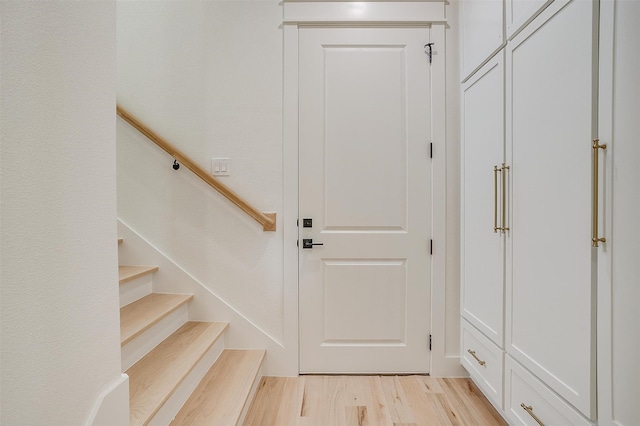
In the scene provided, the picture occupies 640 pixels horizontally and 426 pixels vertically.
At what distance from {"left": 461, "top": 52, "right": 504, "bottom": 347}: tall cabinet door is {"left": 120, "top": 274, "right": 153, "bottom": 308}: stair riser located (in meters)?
2.00

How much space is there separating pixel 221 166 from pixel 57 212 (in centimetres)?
140

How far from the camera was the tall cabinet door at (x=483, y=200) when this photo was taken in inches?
65.9

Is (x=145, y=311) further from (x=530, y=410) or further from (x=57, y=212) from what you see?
(x=530, y=410)

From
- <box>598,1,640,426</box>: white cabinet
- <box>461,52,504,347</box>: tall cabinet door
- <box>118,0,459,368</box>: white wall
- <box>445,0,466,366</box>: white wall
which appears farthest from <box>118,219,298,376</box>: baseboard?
<box>598,1,640,426</box>: white cabinet

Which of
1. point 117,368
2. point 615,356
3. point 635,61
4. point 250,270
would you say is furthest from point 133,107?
point 615,356

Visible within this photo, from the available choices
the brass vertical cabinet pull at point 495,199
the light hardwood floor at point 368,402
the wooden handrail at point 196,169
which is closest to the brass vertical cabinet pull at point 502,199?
the brass vertical cabinet pull at point 495,199

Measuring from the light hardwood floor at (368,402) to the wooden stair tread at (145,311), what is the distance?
0.71 meters

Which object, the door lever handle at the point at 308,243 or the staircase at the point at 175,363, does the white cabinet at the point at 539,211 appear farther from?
the staircase at the point at 175,363

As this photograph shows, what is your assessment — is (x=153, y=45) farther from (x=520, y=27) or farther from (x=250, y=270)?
(x=520, y=27)

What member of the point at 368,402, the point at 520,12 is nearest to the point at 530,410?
the point at 368,402

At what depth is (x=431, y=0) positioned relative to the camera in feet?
7.18

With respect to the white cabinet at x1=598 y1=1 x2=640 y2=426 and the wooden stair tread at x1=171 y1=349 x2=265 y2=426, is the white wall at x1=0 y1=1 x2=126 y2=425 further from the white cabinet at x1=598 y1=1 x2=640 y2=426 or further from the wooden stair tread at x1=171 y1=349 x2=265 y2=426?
the white cabinet at x1=598 y1=1 x2=640 y2=426

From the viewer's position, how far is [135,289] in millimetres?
2023

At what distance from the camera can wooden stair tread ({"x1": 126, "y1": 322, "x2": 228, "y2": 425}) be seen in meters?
1.29
